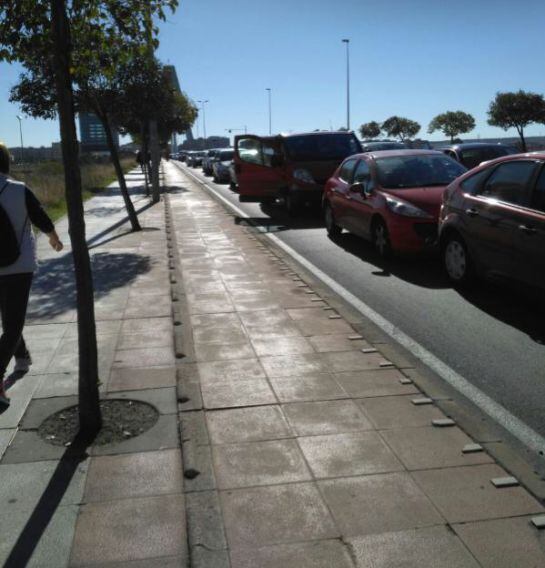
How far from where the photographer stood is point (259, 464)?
3775mm

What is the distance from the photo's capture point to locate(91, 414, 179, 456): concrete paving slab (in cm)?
398

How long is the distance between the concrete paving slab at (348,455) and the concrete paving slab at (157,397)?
39.7 inches

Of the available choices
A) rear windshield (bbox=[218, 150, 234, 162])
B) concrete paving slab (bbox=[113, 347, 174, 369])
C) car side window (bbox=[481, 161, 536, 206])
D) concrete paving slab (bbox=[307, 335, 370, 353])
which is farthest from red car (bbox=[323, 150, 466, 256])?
rear windshield (bbox=[218, 150, 234, 162])

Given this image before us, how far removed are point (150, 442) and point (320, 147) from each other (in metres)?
13.3

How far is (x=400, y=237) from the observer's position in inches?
377

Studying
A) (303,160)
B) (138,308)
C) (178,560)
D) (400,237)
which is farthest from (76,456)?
(303,160)

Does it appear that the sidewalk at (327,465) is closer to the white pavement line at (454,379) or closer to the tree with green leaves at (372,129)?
the white pavement line at (454,379)

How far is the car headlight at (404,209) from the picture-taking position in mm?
9461

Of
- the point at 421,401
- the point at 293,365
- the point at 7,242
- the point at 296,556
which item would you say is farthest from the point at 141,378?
the point at 296,556

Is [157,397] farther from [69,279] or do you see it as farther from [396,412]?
[69,279]

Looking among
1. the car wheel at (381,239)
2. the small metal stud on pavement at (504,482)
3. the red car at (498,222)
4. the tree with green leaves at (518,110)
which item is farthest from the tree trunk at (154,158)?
the tree with green leaves at (518,110)

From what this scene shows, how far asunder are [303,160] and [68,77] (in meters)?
12.6

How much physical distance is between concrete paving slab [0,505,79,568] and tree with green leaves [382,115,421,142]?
6316 centimetres

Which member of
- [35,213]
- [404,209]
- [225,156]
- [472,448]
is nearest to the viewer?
[472,448]
